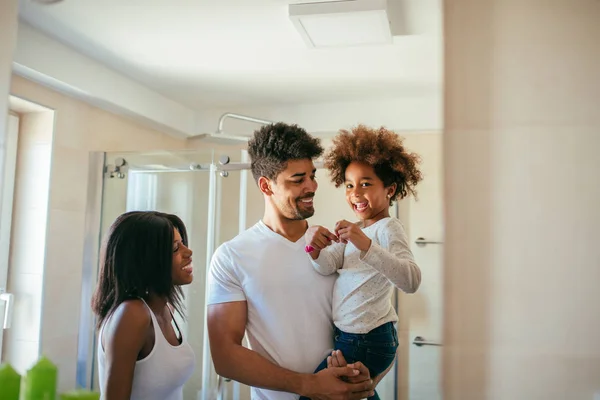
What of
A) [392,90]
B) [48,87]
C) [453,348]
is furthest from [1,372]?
[392,90]

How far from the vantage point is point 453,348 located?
73 cm

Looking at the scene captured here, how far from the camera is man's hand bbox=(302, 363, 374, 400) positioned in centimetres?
90

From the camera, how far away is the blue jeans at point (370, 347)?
91 centimetres

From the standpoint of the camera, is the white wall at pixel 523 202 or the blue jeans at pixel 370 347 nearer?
the white wall at pixel 523 202

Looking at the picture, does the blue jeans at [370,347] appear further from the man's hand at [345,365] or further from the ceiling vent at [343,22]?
the ceiling vent at [343,22]

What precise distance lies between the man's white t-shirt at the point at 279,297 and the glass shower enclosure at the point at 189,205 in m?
0.26

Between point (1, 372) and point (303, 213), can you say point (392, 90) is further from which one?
point (1, 372)

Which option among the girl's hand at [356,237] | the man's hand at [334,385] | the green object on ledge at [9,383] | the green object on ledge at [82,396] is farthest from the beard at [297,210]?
the green object on ledge at [9,383]

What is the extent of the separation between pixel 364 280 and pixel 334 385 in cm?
18

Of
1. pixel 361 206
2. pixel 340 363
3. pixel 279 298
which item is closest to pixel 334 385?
pixel 340 363

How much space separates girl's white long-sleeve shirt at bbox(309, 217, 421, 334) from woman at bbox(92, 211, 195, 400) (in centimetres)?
31

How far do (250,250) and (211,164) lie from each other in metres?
0.45

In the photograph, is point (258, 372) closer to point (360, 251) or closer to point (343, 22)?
point (360, 251)

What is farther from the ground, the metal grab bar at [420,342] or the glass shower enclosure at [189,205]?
the glass shower enclosure at [189,205]
